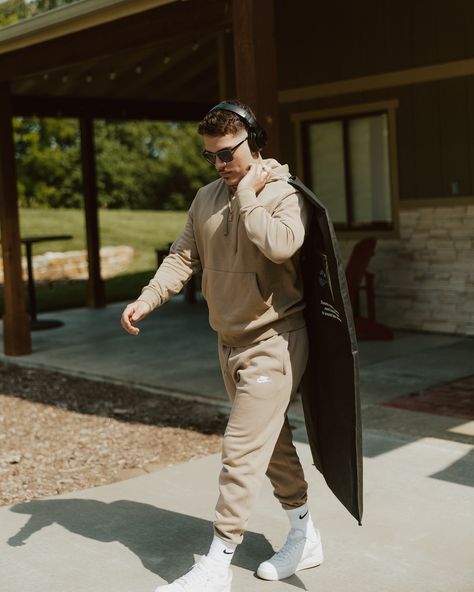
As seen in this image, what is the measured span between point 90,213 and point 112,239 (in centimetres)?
981

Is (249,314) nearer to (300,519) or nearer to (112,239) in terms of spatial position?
(300,519)

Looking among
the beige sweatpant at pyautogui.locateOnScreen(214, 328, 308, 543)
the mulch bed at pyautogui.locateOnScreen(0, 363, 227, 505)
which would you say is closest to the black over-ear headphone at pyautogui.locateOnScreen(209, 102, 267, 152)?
the beige sweatpant at pyautogui.locateOnScreen(214, 328, 308, 543)

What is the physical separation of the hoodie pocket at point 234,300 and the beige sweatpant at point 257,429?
112mm

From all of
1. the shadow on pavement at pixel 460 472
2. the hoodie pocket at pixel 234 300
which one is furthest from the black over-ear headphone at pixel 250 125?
the shadow on pavement at pixel 460 472

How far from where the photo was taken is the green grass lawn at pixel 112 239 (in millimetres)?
15961

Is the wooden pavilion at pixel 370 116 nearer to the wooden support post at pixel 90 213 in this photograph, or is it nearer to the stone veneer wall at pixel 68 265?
the wooden support post at pixel 90 213

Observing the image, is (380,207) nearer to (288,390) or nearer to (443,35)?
(443,35)

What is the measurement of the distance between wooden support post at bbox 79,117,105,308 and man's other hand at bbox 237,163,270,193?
1021cm

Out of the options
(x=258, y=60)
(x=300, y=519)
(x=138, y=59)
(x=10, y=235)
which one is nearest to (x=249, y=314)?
(x=300, y=519)

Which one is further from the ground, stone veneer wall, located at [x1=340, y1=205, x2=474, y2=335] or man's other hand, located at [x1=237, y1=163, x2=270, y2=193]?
man's other hand, located at [x1=237, y1=163, x2=270, y2=193]

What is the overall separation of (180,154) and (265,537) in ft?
115

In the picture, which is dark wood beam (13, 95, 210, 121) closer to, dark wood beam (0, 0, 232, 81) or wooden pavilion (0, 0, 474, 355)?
wooden pavilion (0, 0, 474, 355)

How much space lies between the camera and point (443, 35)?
9.77m

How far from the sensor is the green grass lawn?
52.4 ft
